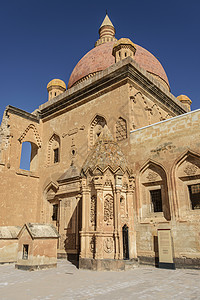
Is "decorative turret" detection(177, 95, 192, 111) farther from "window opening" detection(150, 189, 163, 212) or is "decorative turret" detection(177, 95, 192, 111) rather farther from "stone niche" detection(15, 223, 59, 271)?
"stone niche" detection(15, 223, 59, 271)

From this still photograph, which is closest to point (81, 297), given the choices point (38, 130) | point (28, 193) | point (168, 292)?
point (168, 292)

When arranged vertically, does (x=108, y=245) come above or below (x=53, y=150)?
below

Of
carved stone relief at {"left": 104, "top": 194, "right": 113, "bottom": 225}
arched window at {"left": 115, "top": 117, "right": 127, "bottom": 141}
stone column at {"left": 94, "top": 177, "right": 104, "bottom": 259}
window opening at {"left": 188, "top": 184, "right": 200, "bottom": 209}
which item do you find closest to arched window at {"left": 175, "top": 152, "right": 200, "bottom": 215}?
window opening at {"left": 188, "top": 184, "right": 200, "bottom": 209}

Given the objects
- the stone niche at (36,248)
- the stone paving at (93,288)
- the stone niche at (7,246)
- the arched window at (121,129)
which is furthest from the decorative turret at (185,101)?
the stone paving at (93,288)

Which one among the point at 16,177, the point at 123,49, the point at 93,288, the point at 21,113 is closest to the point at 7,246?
the point at 16,177

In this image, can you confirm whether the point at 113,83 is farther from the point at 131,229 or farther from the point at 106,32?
the point at 106,32

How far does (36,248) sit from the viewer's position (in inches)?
305

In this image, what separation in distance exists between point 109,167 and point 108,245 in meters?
2.45

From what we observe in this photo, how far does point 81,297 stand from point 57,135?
11873 millimetres

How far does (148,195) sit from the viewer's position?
1046cm

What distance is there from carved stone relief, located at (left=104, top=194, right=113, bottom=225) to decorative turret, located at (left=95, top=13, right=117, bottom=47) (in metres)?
18.9

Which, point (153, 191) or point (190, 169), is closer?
point (190, 169)

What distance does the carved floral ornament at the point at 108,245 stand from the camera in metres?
7.76

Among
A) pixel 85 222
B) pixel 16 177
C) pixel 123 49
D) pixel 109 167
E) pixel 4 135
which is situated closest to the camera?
pixel 85 222
